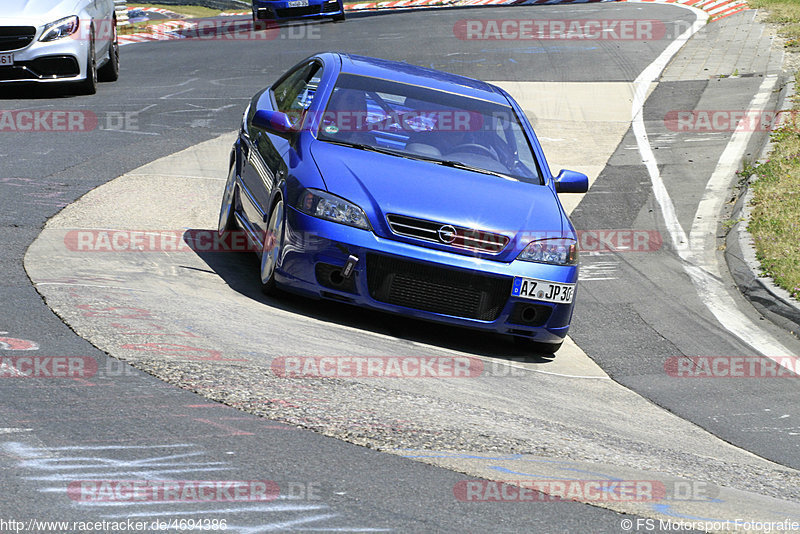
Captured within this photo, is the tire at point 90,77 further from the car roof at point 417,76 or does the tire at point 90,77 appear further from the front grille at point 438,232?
the front grille at point 438,232

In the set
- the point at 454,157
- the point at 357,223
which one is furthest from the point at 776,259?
the point at 357,223

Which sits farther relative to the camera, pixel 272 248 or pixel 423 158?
pixel 423 158

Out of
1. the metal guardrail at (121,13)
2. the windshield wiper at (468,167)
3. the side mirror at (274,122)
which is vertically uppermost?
the metal guardrail at (121,13)

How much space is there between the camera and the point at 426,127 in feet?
25.9

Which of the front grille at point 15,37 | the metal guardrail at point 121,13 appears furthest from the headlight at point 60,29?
the metal guardrail at point 121,13

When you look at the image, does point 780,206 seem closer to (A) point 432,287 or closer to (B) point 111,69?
(A) point 432,287

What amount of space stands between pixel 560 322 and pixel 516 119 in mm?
1901

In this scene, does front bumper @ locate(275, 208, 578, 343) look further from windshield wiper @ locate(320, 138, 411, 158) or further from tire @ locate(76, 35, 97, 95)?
tire @ locate(76, 35, 97, 95)

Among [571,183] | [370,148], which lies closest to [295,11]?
[571,183]

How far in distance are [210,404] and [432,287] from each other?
2.24 metres

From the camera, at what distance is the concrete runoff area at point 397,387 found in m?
4.71

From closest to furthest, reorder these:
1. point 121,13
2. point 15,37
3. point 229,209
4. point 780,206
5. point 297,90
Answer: point 297,90 < point 229,209 < point 780,206 < point 15,37 < point 121,13

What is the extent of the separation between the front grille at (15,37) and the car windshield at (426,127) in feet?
23.2

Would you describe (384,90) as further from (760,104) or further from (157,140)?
(760,104)
